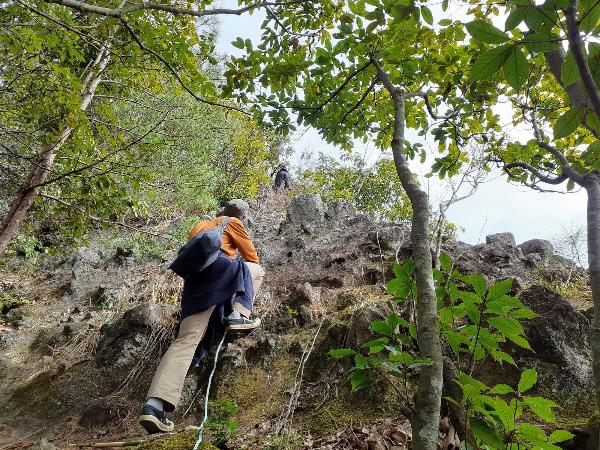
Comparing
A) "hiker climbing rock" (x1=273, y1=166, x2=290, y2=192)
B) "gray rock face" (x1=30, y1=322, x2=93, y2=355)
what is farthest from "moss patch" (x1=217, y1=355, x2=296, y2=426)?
"hiker climbing rock" (x1=273, y1=166, x2=290, y2=192)

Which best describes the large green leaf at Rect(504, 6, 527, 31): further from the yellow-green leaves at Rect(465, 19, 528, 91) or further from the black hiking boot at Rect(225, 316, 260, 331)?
the black hiking boot at Rect(225, 316, 260, 331)

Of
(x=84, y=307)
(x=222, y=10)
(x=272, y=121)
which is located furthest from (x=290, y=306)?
(x=84, y=307)

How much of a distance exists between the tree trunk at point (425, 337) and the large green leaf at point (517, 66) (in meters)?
0.71

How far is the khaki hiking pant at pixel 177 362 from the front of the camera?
331 cm

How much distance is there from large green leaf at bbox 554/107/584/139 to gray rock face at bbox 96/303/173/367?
5.11 m

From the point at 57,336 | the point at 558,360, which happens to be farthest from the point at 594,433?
the point at 57,336

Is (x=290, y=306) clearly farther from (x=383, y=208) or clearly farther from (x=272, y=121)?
(x=383, y=208)

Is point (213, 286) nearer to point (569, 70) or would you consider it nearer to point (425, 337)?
point (425, 337)

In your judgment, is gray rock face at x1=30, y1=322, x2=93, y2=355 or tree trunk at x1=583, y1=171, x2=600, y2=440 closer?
tree trunk at x1=583, y1=171, x2=600, y2=440

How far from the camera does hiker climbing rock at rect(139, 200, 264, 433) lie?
331 cm

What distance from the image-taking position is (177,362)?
3.52 m

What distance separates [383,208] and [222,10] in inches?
526

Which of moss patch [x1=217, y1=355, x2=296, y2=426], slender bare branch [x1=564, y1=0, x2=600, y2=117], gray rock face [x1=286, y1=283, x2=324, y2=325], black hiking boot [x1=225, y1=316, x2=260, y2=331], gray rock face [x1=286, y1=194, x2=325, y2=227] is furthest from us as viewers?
gray rock face [x1=286, y1=194, x2=325, y2=227]

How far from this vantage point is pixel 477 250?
706 cm
